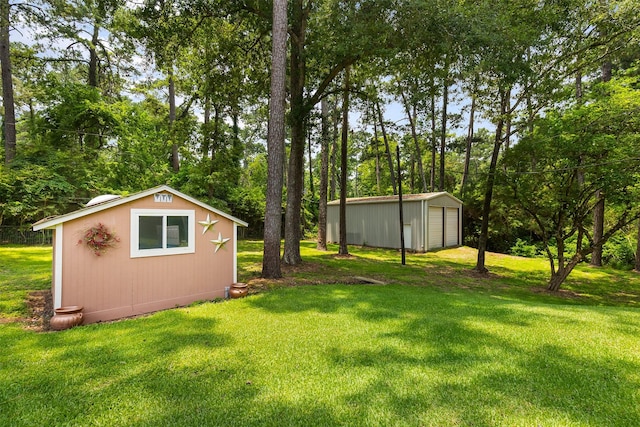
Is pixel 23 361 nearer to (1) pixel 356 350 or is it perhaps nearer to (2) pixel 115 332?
(2) pixel 115 332

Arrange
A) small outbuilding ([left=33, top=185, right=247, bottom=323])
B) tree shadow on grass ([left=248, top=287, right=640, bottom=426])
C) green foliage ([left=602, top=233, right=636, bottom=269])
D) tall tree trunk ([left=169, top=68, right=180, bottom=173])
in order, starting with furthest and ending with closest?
tall tree trunk ([left=169, top=68, right=180, bottom=173])
green foliage ([left=602, top=233, right=636, bottom=269])
small outbuilding ([left=33, top=185, right=247, bottom=323])
tree shadow on grass ([left=248, top=287, right=640, bottom=426])

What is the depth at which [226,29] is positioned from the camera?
10.7 m

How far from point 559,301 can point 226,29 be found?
13.0m

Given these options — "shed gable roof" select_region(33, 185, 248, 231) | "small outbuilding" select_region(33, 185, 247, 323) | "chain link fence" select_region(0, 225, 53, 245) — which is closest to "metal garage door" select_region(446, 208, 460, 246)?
"small outbuilding" select_region(33, 185, 247, 323)

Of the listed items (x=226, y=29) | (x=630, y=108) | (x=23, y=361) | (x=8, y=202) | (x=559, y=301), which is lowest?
(x=559, y=301)

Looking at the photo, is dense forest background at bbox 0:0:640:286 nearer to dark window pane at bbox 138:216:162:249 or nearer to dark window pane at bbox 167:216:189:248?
dark window pane at bbox 167:216:189:248

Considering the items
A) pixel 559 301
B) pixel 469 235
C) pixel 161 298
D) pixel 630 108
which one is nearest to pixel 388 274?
pixel 559 301

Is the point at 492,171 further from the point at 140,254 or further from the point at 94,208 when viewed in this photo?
the point at 94,208

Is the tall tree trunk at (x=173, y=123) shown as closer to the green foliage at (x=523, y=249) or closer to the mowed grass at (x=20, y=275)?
the mowed grass at (x=20, y=275)

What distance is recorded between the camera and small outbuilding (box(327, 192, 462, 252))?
15.6 metres

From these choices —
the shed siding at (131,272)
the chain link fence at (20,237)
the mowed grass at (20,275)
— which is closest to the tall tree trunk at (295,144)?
the shed siding at (131,272)

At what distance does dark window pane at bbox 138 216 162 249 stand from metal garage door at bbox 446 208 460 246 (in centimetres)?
1530

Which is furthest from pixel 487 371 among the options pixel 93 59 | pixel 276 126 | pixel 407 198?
pixel 93 59

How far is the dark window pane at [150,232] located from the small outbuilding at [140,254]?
2 centimetres
